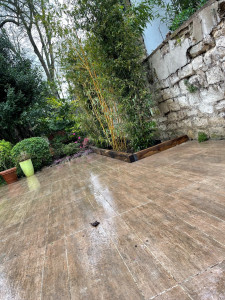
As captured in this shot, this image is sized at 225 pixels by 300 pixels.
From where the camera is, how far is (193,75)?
2.57 m

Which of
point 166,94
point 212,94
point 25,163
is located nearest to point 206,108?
point 212,94

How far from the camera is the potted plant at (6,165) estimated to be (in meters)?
4.93

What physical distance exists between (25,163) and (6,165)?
0.89 m

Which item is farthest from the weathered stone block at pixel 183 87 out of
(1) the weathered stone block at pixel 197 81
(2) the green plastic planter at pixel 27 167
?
(2) the green plastic planter at pixel 27 167

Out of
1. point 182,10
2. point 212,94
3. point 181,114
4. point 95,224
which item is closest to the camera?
point 95,224

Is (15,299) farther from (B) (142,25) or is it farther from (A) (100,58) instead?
(B) (142,25)

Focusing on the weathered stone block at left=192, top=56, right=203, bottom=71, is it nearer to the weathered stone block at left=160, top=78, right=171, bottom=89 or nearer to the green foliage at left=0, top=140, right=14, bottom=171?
the weathered stone block at left=160, top=78, right=171, bottom=89

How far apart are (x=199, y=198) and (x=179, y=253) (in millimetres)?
513

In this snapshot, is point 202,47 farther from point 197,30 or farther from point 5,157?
point 5,157

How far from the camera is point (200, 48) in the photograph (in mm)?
2322

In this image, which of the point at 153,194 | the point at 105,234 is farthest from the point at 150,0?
the point at 105,234

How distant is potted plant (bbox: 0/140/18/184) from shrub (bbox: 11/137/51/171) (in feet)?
1.06

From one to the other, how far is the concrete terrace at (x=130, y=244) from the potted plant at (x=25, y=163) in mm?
3339

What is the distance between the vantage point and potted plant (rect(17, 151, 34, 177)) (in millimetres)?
5051
